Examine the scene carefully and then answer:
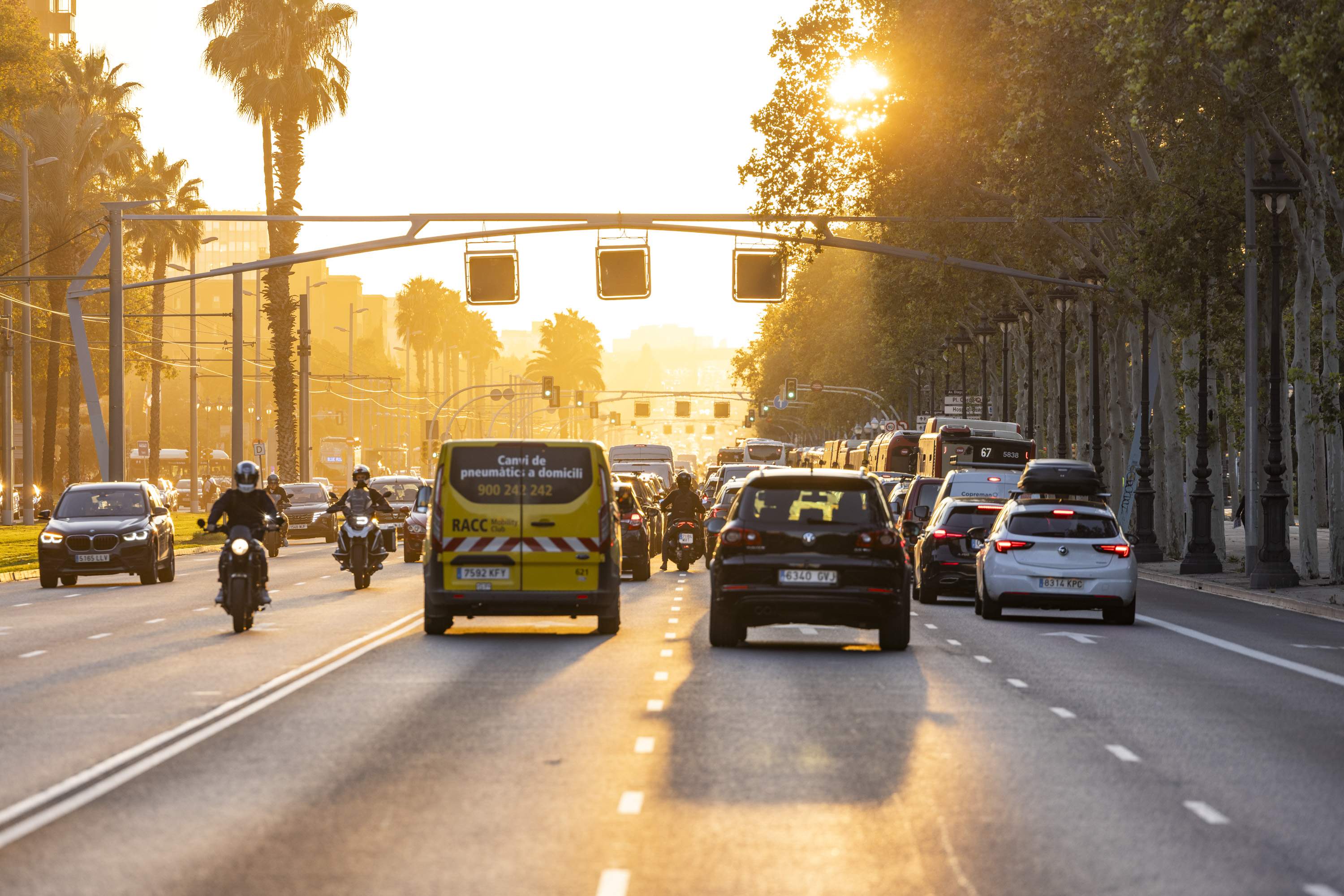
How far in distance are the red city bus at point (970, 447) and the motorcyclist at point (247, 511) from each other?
1083 inches

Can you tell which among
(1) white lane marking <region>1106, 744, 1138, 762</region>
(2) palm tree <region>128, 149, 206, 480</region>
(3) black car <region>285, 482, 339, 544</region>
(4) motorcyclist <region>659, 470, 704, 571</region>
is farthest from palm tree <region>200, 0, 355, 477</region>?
(1) white lane marking <region>1106, 744, 1138, 762</region>

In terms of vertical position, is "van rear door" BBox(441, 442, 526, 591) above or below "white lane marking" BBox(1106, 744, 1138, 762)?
above

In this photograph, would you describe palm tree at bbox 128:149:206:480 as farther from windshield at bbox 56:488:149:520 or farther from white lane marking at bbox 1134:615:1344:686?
white lane marking at bbox 1134:615:1344:686

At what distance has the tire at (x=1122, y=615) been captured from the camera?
23953 millimetres

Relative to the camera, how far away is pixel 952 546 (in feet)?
92.7

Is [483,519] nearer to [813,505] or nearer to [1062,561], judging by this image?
[813,505]

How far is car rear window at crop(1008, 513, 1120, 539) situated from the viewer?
23.6m

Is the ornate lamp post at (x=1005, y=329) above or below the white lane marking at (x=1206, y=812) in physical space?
above

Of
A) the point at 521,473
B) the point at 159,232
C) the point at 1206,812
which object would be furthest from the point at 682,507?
the point at 159,232

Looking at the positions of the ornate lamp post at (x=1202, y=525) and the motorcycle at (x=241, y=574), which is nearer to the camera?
the motorcycle at (x=241, y=574)

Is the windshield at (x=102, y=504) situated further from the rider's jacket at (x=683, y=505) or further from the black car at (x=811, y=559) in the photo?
the black car at (x=811, y=559)

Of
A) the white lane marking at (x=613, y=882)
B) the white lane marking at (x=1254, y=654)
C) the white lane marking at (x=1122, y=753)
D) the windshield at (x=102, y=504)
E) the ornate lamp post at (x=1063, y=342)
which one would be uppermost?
the ornate lamp post at (x=1063, y=342)

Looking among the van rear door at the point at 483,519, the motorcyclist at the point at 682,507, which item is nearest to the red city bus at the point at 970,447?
the motorcyclist at the point at 682,507

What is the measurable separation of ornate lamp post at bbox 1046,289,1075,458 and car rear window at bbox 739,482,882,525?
2919cm
